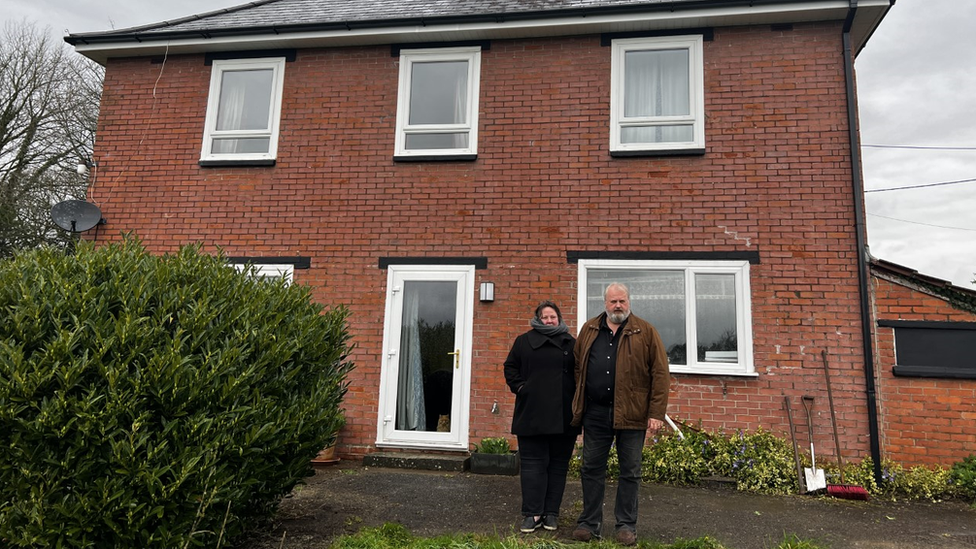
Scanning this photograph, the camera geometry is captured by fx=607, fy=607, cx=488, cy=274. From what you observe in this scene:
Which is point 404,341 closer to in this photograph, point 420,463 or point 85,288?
point 420,463

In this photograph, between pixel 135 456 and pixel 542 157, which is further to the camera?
pixel 542 157

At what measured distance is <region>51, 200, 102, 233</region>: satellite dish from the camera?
25.4 feet

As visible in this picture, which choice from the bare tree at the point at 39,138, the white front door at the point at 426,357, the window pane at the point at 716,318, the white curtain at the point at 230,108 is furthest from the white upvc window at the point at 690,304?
the bare tree at the point at 39,138

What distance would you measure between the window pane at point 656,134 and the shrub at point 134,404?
503 centimetres

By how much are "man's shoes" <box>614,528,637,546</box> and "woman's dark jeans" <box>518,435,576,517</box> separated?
499 millimetres

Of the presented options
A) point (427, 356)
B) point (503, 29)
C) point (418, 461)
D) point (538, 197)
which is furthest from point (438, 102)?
point (418, 461)

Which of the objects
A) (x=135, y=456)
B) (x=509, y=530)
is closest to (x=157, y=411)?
(x=135, y=456)

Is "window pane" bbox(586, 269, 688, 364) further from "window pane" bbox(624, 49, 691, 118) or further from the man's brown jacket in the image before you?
the man's brown jacket

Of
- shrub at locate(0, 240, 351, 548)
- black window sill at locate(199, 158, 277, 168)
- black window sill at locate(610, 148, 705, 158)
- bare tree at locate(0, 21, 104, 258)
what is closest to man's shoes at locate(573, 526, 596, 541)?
shrub at locate(0, 240, 351, 548)

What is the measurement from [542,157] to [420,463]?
3877 millimetres

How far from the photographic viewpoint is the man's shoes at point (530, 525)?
4.30 metres

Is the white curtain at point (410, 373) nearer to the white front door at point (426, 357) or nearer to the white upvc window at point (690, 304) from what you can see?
the white front door at point (426, 357)

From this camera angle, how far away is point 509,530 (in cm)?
442

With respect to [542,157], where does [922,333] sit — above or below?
below
